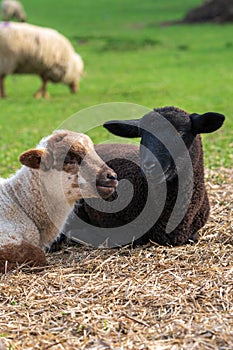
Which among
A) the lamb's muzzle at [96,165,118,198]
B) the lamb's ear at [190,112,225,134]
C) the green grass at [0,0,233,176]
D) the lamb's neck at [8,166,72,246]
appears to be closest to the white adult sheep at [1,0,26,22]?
the green grass at [0,0,233,176]

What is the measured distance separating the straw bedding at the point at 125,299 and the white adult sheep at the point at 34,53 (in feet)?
42.3

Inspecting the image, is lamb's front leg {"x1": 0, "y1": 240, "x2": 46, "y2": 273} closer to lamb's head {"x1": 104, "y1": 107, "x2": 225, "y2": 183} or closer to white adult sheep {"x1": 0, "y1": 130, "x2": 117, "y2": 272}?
white adult sheep {"x1": 0, "y1": 130, "x2": 117, "y2": 272}

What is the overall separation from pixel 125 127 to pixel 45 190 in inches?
37.7

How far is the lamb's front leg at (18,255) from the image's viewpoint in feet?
17.6

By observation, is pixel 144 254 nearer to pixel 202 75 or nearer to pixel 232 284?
pixel 232 284

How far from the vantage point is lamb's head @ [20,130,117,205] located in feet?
17.4

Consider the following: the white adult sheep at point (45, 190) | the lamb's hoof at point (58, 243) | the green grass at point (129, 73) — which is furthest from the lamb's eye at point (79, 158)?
the green grass at point (129, 73)

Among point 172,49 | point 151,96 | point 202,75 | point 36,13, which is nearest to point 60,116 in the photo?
point 151,96

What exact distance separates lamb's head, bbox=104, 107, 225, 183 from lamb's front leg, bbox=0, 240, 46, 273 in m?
1.16

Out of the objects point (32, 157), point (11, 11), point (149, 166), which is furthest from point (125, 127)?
point (11, 11)

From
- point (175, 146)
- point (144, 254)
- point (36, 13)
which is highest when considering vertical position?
point (175, 146)

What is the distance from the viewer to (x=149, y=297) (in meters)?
4.75

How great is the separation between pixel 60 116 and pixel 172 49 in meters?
15.7

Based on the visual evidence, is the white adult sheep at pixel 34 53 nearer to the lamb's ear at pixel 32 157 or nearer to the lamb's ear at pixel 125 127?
the lamb's ear at pixel 125 127
